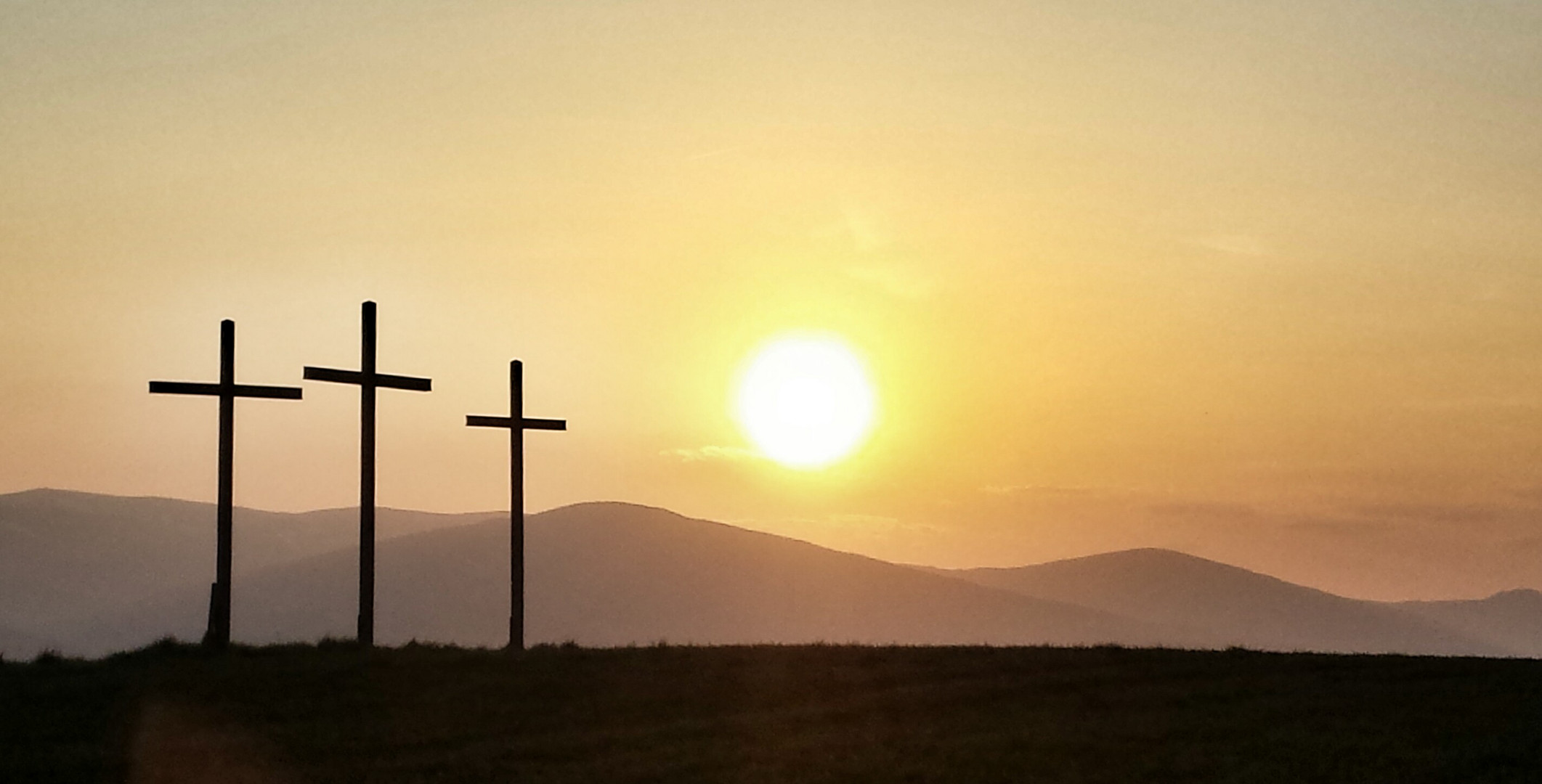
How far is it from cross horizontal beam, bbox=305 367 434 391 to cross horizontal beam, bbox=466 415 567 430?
1.66 metres

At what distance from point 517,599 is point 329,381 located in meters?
6.54

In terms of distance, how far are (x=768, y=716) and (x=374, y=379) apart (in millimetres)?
12954

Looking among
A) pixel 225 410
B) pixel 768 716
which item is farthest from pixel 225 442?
pixel 768 716

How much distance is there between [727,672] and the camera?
3272cm

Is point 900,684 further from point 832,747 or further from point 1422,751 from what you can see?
point 1422,751

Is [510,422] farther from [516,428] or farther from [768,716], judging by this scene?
[768,716]

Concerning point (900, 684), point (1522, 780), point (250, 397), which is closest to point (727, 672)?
point (900, 684)

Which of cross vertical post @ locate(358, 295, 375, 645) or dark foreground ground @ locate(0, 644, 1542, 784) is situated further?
cross vertical post @ locate(358, 295, 375, 645)

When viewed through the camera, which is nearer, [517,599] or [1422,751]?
[1422,751]

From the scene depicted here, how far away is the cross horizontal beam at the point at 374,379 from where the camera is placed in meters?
35.9

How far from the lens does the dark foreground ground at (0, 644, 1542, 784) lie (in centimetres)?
2464

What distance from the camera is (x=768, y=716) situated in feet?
94.2

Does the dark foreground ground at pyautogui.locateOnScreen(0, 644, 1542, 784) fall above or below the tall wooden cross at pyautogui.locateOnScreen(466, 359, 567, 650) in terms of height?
below

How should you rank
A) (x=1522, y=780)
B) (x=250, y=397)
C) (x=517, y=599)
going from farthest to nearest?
(x=517, y=599) < (x=250, y=397) < (x=1522, y=780)
